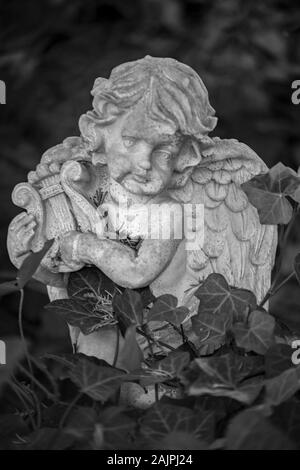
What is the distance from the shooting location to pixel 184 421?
108cm

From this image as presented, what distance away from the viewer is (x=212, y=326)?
1.20 m

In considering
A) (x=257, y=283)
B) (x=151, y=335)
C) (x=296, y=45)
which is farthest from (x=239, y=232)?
(x=296, y=45)

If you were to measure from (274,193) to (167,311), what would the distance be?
219 millimetres

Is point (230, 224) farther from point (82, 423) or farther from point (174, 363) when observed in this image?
point (82, 423)

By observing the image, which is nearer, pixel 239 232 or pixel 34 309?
pixel 239 232

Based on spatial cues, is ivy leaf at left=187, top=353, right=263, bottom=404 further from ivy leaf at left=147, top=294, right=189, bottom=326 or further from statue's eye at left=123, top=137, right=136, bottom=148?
statue's eye at left=123, top=137, right=136, bottom=148

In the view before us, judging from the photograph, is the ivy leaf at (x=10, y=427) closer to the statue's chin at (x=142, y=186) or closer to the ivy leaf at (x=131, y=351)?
the ivy leaf at (x=131, y=351)

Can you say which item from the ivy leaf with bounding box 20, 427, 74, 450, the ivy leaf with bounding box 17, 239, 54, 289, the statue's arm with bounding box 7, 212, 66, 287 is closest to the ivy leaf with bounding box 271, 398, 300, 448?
the ivy leaf with bounding box 20, 427, 74, 450

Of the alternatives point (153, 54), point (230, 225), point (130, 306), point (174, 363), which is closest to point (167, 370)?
point (174, 363)

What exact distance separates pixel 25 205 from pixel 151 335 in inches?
10.8

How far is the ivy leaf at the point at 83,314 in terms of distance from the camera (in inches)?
50.8

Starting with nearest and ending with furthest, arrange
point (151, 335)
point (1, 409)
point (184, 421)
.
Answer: point (184, 421) → point (151, 335) → point (1, 409)
